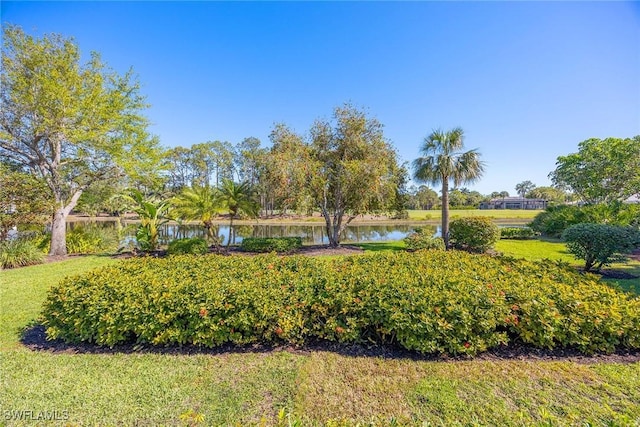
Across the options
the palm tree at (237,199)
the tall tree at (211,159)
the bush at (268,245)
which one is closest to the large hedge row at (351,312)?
the bush at (268,245)

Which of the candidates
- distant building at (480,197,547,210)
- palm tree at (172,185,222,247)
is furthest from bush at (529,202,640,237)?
distant building at (480,197,547,210)

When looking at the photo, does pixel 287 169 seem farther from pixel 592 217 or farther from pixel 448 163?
pixel 592 217

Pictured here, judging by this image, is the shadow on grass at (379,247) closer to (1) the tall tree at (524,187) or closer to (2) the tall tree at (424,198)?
(2) the tall tree at (424,198)

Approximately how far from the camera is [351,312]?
3654 mm

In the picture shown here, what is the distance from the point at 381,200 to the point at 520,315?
930cm

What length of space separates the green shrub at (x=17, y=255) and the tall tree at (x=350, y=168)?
10.3m

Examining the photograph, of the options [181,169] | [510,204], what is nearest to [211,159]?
[181,169]

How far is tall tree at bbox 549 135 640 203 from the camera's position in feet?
56.7

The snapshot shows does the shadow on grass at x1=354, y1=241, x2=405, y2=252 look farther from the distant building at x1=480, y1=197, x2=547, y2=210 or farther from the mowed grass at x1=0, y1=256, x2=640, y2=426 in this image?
the distant building at x1=480, y1=197, x2=547, y2=210

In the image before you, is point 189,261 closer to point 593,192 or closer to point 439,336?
point 439,336

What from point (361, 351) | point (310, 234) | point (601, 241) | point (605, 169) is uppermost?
point (605, 169)

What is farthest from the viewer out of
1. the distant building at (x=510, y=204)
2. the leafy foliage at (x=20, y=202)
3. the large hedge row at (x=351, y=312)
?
the distant building at (x=510, y=204)

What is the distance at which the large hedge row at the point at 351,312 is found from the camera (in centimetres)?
333

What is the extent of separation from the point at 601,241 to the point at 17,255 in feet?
59.7
